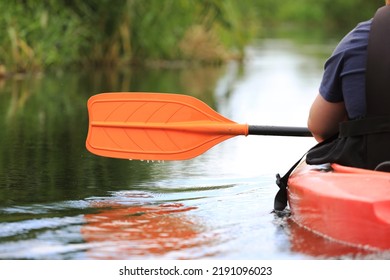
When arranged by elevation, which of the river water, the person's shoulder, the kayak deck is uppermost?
the person's shoulder

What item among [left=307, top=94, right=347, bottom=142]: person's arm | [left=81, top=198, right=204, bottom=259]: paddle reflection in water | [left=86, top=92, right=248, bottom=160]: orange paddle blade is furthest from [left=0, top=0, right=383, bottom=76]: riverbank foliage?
[left=307, top=94, right=347, bottom=142]: person's arm

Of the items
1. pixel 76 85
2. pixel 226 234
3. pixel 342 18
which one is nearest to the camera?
pixel 226 234

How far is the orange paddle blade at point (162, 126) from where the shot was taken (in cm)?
596

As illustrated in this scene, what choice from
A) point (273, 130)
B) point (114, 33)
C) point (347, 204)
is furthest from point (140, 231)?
point (114, 33)

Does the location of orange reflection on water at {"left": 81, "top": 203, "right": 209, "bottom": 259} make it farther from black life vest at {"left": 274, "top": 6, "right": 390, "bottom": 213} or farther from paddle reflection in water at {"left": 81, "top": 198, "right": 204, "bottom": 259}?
black life vest at {"left": 274, "top": 6, "right": 390, "bottom": 213}

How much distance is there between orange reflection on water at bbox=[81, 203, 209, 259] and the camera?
15.1ft

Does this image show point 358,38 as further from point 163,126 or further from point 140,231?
point 163,126

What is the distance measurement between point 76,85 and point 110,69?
294cm

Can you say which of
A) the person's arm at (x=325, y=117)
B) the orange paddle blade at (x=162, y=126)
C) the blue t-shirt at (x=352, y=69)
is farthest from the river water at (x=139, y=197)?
the blue t-shirt at (x=352, y=69)

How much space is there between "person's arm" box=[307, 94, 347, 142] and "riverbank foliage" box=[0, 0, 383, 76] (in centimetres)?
971

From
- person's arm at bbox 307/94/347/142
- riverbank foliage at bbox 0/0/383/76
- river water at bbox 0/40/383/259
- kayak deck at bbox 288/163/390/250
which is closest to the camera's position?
kayak deck at bbox 288/163/390/250
